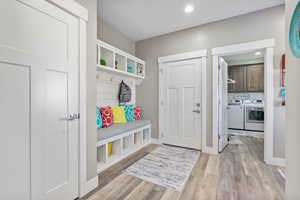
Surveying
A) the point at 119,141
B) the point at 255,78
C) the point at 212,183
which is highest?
the point at 255,78

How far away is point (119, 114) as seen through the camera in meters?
3.01

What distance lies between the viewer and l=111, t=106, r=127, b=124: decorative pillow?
295cm

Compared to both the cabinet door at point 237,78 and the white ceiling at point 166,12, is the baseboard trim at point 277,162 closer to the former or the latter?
the white ceiling at point 166,12

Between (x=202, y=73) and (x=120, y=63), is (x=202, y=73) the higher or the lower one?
the lower one

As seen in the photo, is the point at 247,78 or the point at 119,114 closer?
the point at 119,114

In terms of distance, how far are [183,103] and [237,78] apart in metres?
3.00

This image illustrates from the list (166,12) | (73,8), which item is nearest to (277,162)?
(166,12)

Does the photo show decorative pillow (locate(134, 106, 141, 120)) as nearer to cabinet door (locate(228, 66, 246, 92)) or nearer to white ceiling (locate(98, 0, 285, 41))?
white ceiling (locate(98, 0, 285, 41))

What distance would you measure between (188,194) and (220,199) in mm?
345

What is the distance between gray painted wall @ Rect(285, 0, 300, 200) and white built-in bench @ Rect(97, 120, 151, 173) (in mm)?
2009

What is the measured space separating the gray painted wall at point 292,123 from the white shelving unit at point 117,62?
226 centimetres

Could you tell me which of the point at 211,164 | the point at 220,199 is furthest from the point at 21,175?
the point at 211,164

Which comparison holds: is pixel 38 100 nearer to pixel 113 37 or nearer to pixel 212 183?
pixel 212 183

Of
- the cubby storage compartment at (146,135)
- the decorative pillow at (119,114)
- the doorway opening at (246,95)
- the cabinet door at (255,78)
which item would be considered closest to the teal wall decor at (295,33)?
the decorative pillow at (119,114)
